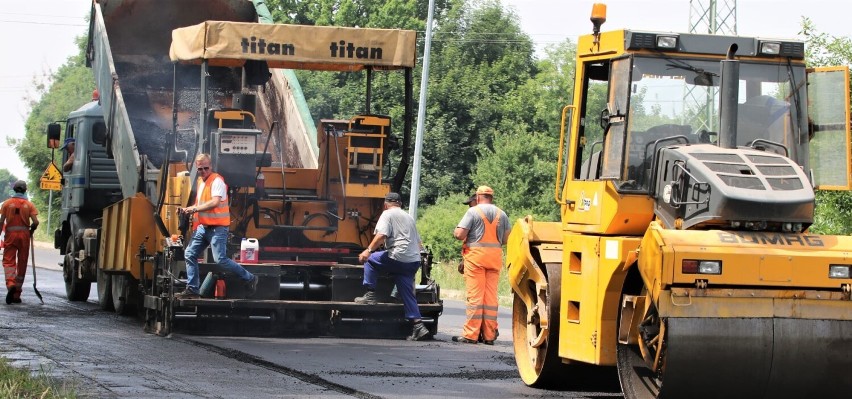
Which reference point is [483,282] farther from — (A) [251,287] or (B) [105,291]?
(B) [105,291]

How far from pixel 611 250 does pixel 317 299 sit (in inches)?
227

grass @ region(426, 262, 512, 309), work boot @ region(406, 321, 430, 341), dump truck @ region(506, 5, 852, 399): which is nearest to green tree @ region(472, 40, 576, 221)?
grass @ region(426, 262, 512, 309)

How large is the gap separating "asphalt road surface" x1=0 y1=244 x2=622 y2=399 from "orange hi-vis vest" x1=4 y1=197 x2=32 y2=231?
3.48 m

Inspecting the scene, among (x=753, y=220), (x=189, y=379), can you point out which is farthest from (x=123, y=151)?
(x=753, y=220)

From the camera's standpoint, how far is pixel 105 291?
17062 mm

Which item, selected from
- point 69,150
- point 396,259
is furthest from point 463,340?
point 69,150

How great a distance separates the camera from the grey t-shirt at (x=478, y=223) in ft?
44.8

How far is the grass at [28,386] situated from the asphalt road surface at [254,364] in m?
0.18

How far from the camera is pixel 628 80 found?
28.9 feet

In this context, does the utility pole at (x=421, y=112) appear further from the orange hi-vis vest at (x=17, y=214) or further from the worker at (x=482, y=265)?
the worker at (x=482, y=265)

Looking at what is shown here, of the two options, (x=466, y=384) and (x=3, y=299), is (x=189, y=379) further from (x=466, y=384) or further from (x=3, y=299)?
(x=3, y=299)

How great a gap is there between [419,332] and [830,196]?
6011mm

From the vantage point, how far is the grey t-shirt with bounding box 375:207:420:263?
13.4 m

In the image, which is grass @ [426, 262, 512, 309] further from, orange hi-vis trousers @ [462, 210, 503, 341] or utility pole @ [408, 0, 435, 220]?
orange hi-vis trousers @ [462, 210, 503, 341]
